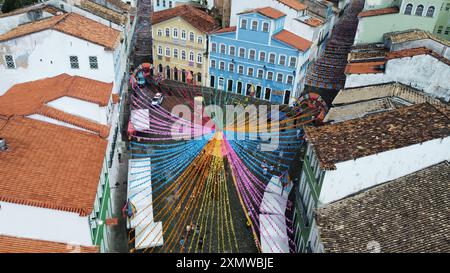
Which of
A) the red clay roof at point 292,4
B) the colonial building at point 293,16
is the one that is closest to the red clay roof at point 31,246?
the colonial building at point 293,16

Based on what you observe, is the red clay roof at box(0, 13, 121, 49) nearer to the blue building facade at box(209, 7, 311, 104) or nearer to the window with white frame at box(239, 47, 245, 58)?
the blue building facade at box(209, 7, 311, 104)

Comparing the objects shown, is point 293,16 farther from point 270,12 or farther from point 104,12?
point 104,12

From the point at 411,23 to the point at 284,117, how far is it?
1581 centimetres

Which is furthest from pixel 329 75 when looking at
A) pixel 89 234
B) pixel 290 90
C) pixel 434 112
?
pixel 89 234

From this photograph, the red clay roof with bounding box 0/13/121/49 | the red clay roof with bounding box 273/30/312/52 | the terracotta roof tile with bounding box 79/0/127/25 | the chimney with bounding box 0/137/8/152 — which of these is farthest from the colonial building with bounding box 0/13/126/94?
the red clay roof with bounding box 273/30/312/52

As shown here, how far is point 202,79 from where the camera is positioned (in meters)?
42.0

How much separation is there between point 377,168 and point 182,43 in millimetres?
28411

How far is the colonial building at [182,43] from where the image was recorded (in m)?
39.5

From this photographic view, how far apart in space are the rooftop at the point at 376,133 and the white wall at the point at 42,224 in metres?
10.7

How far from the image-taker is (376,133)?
60.0 ft

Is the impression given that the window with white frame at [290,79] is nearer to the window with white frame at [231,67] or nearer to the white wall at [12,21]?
the window with white frame at [231,67]

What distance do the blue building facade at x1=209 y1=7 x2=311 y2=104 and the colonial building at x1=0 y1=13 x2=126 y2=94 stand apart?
16257 mm

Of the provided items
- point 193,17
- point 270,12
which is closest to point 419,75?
point 270,12
